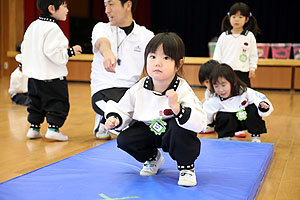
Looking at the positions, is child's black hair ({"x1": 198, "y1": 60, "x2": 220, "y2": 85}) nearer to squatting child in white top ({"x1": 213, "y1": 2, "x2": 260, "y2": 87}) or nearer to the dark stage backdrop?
squatting child in white top ({"x1": 213, "y1": 2, "x2": 260, "y2": 87})

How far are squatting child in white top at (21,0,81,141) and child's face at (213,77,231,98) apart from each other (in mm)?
980

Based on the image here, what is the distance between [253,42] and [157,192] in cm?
236

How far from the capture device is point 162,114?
1746mm

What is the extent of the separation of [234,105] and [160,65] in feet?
4.19

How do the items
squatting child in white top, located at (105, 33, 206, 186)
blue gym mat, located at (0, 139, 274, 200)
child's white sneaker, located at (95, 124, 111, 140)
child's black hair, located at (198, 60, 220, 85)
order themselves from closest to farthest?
blue gym mat, located at (0, 139, 274, 200) → squatting child in white top, located at (105, 33, 206, 186) → child's white sneaker, located at (95, 124, 111, 140) → child's black hair, located at (198, 60, 220, 85)

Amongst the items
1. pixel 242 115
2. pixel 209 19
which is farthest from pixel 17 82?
pixel 209 19

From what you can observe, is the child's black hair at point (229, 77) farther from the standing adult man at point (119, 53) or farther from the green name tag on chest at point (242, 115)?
the standing adult man at point (119, 53)

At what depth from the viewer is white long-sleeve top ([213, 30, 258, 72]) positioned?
360 centimetres

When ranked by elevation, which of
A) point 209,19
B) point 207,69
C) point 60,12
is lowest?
point 207,69

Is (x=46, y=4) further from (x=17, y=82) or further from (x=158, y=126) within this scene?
(x=17, y=82)

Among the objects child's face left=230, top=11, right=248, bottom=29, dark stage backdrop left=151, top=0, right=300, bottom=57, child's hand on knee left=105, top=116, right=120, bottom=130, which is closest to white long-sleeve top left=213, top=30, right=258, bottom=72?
child's face left=230, top=11, right=248, bottom=29

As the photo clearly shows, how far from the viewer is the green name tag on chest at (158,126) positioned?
5.75 feet

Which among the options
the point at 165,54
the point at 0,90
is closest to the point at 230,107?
the point at 165,54

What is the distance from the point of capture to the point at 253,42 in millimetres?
3621
